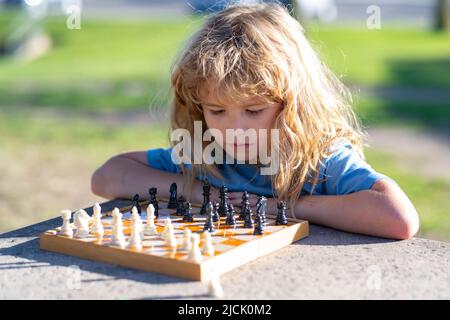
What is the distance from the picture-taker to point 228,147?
128 inches

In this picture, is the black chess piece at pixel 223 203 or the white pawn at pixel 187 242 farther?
the black chess piece at pixel 223 203

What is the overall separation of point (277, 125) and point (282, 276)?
0.96m

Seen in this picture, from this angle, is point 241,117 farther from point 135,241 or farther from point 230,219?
point 135,241

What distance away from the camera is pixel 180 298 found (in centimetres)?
229

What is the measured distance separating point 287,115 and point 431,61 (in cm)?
1299

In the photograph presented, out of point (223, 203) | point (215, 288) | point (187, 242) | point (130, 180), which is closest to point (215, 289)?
point (215, 288)

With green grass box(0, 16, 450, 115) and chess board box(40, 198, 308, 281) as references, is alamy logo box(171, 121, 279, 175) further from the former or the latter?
green grass box(0, 16, 450, 115)

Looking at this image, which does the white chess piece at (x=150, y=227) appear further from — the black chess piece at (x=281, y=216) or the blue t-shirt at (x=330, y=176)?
the blue t-shirt at (x=330, y=176)

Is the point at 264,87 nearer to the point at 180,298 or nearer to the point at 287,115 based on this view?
the point at 287,115

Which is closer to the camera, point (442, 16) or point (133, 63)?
point (133, 63)

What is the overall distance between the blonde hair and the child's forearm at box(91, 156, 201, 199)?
0.12 m

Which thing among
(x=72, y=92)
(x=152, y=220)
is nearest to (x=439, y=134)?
(x=72, y=92)

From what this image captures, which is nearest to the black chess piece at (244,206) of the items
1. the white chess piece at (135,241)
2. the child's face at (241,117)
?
the child's face at (241,117)

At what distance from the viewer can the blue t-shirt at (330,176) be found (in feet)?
10.5
